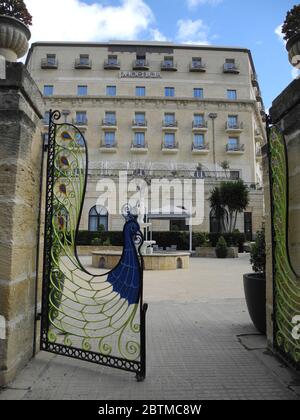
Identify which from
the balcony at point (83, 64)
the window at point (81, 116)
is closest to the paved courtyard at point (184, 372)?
the window at point (81, 116)

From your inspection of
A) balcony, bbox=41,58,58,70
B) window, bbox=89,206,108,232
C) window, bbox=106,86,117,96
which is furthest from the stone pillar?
balcony, bbox=41,58,58,70

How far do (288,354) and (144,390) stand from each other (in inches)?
55.2

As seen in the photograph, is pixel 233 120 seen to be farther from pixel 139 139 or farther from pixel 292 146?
pixel 292 146

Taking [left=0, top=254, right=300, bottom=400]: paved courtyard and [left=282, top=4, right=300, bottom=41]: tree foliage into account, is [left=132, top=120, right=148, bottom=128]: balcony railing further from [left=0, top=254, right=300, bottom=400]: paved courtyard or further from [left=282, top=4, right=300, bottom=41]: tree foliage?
[left=282, top=4, right=300, bottom=41]: tree foliage

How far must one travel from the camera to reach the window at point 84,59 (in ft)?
128

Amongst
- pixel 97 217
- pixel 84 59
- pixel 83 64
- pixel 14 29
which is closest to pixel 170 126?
pixel 83 64

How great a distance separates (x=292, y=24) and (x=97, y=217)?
2835 centimetres

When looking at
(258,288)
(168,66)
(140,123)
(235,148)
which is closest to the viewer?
(258,288)

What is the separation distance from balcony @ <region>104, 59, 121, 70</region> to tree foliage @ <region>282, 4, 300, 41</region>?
1526 inches

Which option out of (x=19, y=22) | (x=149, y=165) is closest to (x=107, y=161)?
(x=149, y=165)

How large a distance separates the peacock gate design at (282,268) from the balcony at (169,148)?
113 feet

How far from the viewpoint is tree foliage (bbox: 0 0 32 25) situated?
3223 mm

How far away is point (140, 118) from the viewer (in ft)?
126

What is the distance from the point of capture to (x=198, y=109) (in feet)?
128
